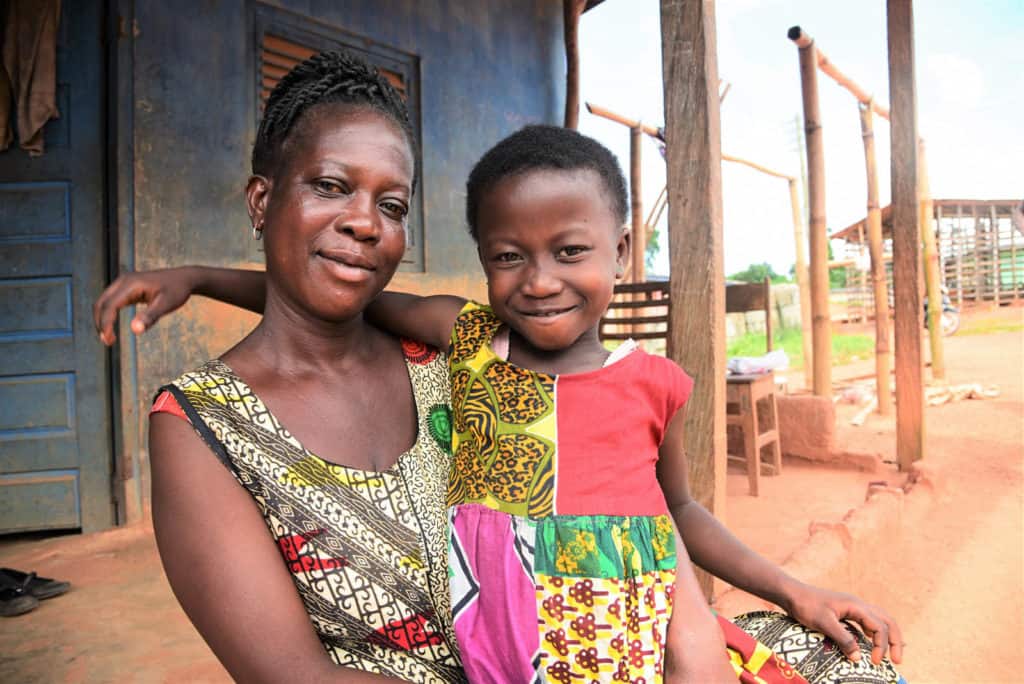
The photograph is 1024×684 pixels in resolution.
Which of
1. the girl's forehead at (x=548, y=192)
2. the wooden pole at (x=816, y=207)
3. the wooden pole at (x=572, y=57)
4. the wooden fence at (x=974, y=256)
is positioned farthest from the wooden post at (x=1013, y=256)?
the girl's forehead at (x=548, y=192)

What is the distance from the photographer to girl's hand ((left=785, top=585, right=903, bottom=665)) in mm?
1296

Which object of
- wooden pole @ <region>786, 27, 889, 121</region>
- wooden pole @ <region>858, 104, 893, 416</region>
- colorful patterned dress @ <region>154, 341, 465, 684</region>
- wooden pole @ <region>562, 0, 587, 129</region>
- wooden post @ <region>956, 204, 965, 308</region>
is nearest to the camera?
colorful patterned dress @ <region>154, 341, 465, 684</region>

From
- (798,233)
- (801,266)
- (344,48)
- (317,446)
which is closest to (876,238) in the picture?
(801,266)

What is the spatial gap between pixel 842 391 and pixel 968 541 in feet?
18.4

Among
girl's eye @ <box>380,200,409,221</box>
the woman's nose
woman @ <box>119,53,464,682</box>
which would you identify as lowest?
woman @ <box>119,53,464,682</box>

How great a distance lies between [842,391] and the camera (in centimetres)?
936

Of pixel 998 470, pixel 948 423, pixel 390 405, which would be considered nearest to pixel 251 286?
pixel 390 405

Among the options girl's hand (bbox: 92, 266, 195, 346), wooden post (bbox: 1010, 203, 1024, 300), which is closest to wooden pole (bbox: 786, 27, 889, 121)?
girl's hand (bbox: 92, 266, 195, 346)

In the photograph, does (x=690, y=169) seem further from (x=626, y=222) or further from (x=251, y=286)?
(x=251, y=286)

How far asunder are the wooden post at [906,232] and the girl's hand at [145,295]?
205 inches

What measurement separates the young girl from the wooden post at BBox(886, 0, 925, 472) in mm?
4515

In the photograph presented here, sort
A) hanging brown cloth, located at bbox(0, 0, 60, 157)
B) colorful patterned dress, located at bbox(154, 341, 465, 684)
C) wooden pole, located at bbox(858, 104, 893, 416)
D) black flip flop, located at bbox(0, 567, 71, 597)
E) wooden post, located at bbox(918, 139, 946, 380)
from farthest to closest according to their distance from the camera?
wooden post, located at bbox(918, 139, 946, 380), wooden pole, located at bbox(858, 104, 893, 416), hanging brown cloth, located at bbox(0, 0, 60, 157), black flip flop, located at bbox(0, 567, 71, 597), colorful patterned dress, located at bbox(154, 341, 465, 684)

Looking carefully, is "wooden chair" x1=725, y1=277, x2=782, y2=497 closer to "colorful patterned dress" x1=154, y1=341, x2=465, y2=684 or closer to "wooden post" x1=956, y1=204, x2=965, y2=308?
"colorful patterned dress" x1=154, y1=341, x2=465, y2=684

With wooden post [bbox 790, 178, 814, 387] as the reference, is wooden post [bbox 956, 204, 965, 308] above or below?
above
